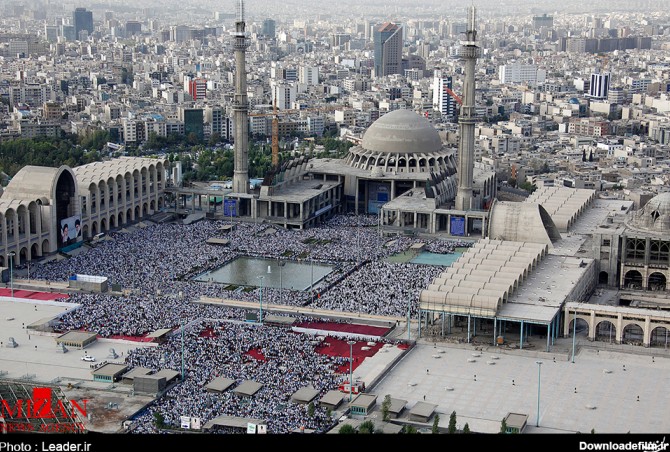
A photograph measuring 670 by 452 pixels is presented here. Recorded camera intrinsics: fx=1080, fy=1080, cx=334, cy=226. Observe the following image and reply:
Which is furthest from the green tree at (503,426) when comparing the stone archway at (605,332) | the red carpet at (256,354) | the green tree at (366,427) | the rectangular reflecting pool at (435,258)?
the rectangular reflecting pool at (435,258)

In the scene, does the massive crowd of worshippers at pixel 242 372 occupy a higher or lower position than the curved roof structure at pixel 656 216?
lower

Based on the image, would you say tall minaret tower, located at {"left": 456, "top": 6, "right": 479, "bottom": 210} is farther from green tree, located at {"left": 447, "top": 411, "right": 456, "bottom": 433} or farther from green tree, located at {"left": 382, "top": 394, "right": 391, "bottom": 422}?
green tree, located at {"left": 447, "top": 411, "right": 456, "bottom": 433}

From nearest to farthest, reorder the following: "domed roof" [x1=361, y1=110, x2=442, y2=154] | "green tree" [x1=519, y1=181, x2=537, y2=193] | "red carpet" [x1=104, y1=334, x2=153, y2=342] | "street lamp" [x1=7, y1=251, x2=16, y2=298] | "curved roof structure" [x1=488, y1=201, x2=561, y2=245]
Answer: "red carpet" [x1=104, y1=334, x2=153, y2=342] → "street lamp" [x1=7, y1=251, x2=16, y2=298] → "curved roof structure" [x1=488, y1=201, x2=561, y2=245] → "domed roof" [x1=361, y1=110, x2=442, y2=154] → "green tree" [x1=519, y1=181, x2=537, y2=193]

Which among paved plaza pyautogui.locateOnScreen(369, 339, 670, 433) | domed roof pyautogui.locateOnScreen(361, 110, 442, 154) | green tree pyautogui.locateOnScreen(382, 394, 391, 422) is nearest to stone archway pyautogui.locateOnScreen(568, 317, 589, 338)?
paved plaza pyautogui.locateOnScreen(369, 339, 670, 433)

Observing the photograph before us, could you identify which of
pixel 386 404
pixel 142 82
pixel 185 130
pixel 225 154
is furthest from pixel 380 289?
pixel 142 82

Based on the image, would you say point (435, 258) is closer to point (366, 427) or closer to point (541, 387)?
point (541, 387)

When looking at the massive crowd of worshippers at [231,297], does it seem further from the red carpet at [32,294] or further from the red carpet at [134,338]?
the red carpet at [32,294]

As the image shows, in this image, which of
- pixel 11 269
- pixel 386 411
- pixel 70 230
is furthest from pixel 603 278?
pixel 70 230
